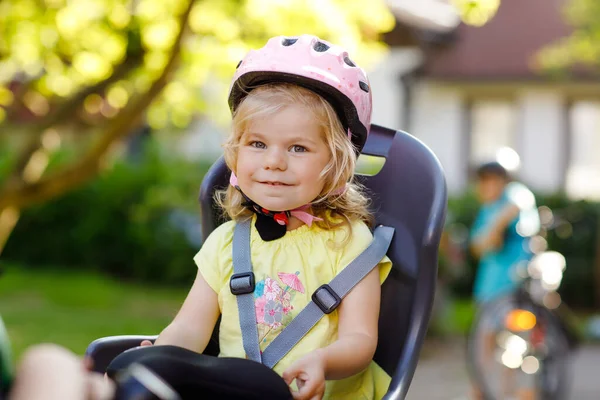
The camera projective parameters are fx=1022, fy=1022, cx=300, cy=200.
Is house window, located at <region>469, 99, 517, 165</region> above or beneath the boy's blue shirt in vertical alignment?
above

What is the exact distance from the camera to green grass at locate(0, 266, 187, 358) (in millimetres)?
9820

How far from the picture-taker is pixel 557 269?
22.3ft

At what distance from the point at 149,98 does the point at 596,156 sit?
11418 mm

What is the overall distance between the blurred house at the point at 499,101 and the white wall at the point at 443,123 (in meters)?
0.02

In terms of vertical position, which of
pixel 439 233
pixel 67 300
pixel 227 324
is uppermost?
pixel 439 233

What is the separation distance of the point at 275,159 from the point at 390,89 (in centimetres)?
1532

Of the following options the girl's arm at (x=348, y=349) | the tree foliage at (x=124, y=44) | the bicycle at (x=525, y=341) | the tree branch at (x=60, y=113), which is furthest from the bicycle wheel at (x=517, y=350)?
the girl's arm at (x=348, y=349)

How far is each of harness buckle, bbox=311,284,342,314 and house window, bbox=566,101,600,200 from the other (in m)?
15.5

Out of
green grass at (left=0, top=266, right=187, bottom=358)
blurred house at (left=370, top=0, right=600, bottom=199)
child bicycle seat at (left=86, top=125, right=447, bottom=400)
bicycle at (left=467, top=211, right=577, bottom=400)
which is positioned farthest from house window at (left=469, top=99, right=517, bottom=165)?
child bicycle seat at (left=86, top=125, right=447, bottom=400)

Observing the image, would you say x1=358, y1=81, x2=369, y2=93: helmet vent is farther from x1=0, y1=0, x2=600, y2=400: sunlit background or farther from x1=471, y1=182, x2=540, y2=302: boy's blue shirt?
x1=471, y1=182, x2=540, y2=302: boy's blue shirt

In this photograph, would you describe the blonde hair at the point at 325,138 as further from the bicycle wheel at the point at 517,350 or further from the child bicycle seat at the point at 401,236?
the bicycle wheel at the point at 517,350

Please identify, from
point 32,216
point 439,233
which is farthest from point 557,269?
point 32,216

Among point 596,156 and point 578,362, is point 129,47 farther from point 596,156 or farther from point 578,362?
point 596,156

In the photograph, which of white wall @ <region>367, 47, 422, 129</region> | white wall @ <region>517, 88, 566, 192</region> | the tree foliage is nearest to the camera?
the tree foliage
